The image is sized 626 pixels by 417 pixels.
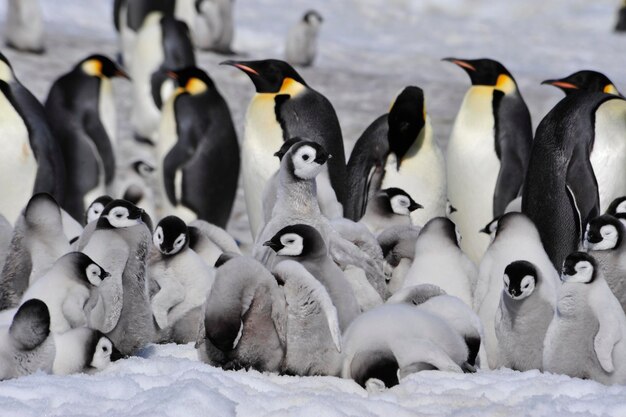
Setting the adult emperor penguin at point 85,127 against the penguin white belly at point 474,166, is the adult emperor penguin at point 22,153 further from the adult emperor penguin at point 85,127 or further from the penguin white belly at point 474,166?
the penguin white belly at point 474,166

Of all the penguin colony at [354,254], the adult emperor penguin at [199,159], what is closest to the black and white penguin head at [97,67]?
the adult emperor penguin at [199,159]

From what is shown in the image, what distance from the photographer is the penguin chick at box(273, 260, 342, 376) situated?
14.0 feet

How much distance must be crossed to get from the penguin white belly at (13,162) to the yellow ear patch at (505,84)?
3.30 m

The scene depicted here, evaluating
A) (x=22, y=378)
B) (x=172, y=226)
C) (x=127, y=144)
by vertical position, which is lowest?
(x=127, y=144)

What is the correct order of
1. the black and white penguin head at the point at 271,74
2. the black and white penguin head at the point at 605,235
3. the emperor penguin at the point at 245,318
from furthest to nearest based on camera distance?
the black and white penguin head at the point at 271,74 → the black and white penguin head at the point at 605,235 → the emperor penguin at the point at 245,318

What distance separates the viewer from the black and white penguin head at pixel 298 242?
15.2 ft

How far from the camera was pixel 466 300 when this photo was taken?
5328mm

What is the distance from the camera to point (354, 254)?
520 cm

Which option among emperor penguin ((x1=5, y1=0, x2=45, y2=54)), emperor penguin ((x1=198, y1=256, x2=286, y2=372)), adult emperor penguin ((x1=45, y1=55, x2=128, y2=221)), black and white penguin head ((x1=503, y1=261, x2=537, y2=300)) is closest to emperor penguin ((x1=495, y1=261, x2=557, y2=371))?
black and white penguin head ((x1=503, y1=261, x2=537, y2=300))

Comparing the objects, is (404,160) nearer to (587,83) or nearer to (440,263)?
(587,83)

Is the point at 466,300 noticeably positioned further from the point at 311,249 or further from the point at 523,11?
the point at 523,11

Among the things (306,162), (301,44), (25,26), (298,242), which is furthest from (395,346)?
(301,44)

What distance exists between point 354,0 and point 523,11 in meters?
4.59

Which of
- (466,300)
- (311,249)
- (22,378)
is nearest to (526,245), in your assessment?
(466,300)
